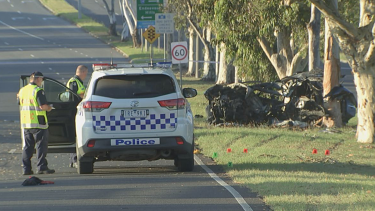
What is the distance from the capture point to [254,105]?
2070cm

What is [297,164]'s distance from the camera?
43.7 feet

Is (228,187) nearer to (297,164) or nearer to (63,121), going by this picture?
(297,164)

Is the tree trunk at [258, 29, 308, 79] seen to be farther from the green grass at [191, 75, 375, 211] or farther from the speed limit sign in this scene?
the green grass at [191, 75, 375, 211]

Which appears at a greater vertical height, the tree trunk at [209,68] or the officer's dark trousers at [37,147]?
the tree trunk at [209,68]

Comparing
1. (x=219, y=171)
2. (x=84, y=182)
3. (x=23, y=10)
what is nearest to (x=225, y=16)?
(x=219, y=171)

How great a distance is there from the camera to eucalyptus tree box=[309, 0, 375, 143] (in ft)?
54.7

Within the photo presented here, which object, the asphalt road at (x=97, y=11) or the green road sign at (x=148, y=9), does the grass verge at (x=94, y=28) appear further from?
the green road sign at (x=148, y=9)

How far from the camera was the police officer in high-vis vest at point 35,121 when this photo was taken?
1238cm

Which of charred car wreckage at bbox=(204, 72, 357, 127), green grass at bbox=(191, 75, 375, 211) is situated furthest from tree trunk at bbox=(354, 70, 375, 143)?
charred car wreckage at bbox=(204, 72, 357, 127)

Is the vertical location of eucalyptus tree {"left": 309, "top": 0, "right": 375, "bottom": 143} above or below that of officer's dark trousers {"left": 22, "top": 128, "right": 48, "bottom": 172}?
above

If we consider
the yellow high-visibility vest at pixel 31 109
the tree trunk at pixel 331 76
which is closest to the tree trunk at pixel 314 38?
the tree trunk at pixel 331 76

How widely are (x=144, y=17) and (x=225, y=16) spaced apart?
41.7ft

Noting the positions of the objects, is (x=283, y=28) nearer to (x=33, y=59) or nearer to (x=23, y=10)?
(x=33, y=59)

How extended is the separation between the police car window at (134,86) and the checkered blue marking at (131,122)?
0.34m
